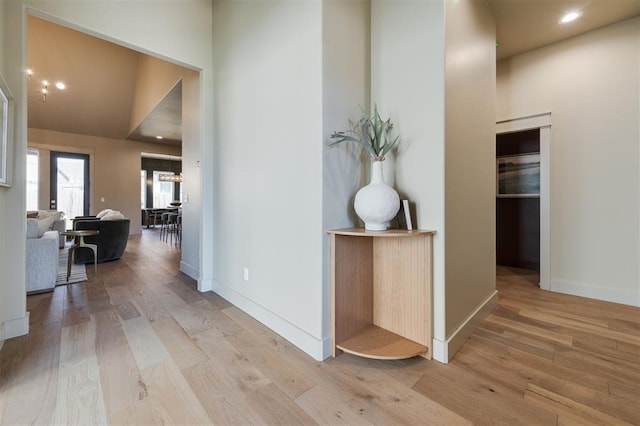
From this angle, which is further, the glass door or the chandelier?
the glass door

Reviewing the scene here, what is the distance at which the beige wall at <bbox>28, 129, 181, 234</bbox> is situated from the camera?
700cm

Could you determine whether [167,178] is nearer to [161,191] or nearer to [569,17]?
[161,191]

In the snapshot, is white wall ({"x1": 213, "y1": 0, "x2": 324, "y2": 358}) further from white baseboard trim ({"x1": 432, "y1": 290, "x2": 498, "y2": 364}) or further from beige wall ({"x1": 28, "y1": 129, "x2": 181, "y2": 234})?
beige wall ({"x1": 28, "y1": 129, "x2": 181, "y2": 234})

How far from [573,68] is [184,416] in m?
4.69

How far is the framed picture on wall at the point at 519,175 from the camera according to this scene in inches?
159

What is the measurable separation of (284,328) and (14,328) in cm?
198

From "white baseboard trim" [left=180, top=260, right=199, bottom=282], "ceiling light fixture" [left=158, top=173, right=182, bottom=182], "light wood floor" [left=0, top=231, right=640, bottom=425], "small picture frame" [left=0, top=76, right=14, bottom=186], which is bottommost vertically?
"light wood floor" [left=0, top=231, right=640, bottom=425]

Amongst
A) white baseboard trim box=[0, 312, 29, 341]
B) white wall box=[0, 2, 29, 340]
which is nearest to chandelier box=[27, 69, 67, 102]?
white wall box=[0, 2, 29, 340]

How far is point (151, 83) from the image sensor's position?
5375 millimetres

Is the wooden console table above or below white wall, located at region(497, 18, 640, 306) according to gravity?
below

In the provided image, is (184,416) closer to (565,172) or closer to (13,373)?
(13,373)

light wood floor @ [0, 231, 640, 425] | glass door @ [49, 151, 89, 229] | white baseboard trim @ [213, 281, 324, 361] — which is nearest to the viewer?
light wood floor @ [0, 231, 640, 425]

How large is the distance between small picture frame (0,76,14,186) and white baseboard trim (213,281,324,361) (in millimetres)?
1880

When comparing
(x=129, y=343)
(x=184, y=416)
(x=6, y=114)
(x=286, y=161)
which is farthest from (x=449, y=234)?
(x=6, y=114)
